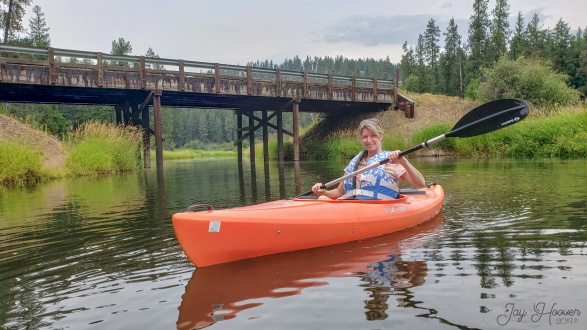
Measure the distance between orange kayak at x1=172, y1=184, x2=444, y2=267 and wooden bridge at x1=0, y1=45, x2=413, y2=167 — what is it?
1352cm

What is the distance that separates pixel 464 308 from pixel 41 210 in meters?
6.97

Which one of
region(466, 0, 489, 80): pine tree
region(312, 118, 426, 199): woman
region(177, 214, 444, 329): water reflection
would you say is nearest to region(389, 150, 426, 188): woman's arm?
→ region(312, 118, 426, 199): woman

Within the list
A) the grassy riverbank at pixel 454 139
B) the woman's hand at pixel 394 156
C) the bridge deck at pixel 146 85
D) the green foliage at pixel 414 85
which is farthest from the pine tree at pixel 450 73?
the woman's hand at pixel 394 156

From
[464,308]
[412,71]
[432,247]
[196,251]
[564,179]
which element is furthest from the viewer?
[412,71]

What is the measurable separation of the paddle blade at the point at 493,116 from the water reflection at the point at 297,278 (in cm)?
196

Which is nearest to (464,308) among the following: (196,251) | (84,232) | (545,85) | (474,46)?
Answer: (196,251)

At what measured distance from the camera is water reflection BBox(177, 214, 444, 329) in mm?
2975

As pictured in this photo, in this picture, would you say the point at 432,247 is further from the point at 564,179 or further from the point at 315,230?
the point at 564,179

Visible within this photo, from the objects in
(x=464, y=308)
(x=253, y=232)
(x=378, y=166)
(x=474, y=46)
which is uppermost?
(x=474, y=46)

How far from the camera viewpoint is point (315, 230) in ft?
14.7

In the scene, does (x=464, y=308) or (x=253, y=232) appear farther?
(x=253, y=232)

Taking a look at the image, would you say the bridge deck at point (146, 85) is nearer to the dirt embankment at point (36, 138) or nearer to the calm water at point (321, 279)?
the dirt embankment at point (36, 138)

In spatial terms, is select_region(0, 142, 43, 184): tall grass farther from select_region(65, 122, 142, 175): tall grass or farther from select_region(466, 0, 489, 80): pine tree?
select_region(466, 0, 489, 80): pine tree

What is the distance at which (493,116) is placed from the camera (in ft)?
19.6
